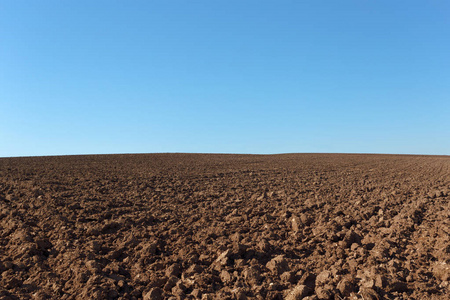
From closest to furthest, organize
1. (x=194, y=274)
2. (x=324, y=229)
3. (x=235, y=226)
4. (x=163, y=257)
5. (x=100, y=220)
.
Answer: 1. (x=194, y=274)
2. (x=163, y=257)
3. (x=324, y=229)
4. (x=235, y=226)
5. (x=100, y=220)

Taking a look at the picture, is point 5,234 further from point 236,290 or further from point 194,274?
point 236,290

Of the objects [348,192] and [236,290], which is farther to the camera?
[348,192]

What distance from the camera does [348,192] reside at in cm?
1072

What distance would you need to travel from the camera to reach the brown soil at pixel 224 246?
4348mm

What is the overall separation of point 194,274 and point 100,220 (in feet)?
11.6

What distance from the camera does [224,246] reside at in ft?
18.5

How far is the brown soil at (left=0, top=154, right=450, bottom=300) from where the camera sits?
4348mm

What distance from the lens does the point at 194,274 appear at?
4762 millimetres

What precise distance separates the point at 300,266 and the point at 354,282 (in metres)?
0.78

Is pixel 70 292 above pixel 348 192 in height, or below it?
below

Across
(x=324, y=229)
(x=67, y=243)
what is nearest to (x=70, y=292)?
(x=67, y=243)

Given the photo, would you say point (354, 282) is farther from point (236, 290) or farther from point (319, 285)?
point (236, 290)

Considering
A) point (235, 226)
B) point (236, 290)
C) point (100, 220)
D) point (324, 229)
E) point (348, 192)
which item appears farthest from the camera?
point (348, 192)

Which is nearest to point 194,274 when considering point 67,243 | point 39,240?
point 67,243
